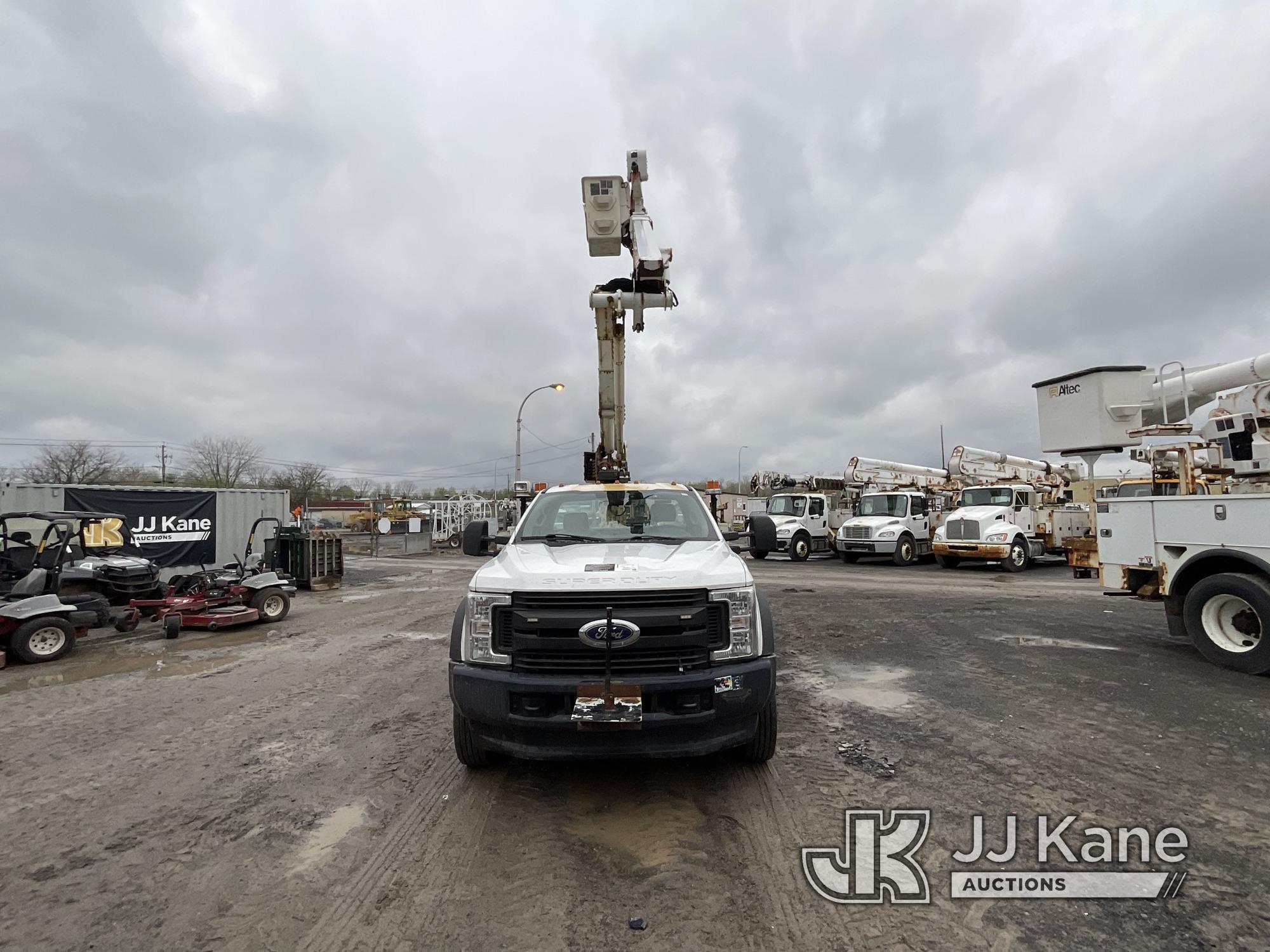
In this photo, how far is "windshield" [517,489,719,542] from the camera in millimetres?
4762

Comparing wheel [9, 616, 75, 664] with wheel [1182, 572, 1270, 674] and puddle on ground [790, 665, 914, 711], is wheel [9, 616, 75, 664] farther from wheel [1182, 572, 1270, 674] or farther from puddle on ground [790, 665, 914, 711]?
wheel [1182, 572, 1270, 674]

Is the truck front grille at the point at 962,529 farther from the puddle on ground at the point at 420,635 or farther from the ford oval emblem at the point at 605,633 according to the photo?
the ford oval emblem at the point at 605,633

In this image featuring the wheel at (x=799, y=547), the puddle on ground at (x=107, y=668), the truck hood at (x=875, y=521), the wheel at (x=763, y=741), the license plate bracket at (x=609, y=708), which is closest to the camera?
the license plate bracket at (x=609, y=708)

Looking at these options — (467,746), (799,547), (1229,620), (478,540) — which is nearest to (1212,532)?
(1229,620)

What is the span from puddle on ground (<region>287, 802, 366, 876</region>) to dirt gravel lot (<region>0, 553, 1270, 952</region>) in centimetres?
2

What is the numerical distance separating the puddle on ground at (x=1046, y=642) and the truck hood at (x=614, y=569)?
521cm

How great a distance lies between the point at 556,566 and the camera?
147 inches

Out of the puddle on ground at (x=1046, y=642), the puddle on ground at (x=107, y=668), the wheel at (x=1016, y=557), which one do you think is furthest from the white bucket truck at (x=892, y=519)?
the puddle on ground at (x=107, y=668)

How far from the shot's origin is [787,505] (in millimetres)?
23562

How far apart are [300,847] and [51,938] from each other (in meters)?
0.91

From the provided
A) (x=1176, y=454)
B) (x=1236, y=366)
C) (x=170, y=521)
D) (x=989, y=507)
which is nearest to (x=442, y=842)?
(x=1176, y=454)

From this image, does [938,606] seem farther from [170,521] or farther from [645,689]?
[170,521]

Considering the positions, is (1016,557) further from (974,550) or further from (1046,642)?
(1046,642)

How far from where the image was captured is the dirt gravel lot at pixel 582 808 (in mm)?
2449
